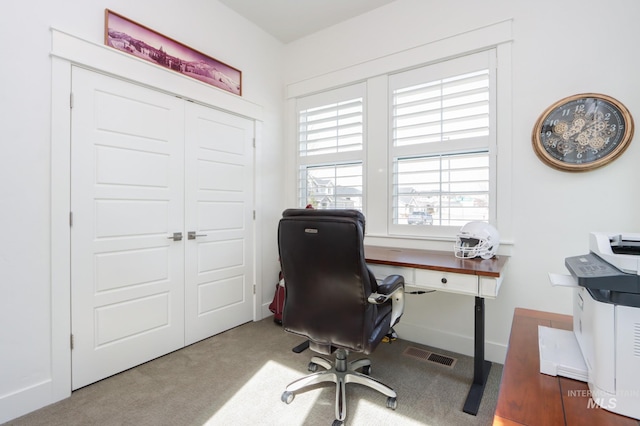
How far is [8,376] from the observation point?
170cm

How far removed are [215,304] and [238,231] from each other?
722 millimetres

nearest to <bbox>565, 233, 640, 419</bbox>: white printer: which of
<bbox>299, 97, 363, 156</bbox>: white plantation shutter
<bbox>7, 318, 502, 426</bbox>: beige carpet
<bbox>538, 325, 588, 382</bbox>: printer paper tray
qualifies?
<bbox>538, 325, 588, 382</bbox>: printer paper tray

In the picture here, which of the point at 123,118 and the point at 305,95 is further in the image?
the point at 305,95

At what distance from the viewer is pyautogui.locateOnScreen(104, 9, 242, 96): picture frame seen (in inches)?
83.4

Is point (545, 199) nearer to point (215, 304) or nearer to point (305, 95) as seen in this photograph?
point (305, 95)

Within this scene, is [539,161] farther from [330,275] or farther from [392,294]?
[330,275]

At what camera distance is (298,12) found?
2.96m

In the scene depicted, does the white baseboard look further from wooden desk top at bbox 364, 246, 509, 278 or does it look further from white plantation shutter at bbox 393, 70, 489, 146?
white plantation shutter at bbox 393, 70, 489, 146

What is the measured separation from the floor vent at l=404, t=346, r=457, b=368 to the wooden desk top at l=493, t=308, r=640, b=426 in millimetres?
1383

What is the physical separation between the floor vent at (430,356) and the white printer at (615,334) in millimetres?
1600

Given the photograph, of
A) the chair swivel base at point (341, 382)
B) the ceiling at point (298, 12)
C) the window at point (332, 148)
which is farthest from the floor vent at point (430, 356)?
the ceiling at point (298, 12)

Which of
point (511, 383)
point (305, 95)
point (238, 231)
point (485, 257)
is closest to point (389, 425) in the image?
point (511, 383)

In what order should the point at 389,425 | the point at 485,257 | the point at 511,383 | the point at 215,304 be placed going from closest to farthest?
the point at 511,383 < the point at 389,425 < the point at 485,257 < the point at 215,304

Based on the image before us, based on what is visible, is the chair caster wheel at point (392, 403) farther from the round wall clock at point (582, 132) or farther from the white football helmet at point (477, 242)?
the round wall clock at point (582, 132)
